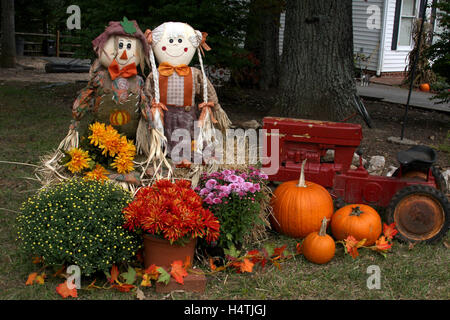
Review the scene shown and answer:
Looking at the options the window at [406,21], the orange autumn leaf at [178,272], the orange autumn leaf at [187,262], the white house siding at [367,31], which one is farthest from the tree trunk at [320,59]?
the window at [406,21]

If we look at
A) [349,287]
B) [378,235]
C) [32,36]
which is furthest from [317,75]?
[32,36]

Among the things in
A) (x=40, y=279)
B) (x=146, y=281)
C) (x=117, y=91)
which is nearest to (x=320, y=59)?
(x=117, y=91)

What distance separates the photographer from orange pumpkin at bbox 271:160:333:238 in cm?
380

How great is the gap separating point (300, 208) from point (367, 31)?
1349 cm

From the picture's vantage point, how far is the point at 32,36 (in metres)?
23.0

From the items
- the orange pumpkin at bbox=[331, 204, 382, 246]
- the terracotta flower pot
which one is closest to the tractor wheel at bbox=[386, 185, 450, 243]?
the orange pumpkin at bbox=[331, 204, 382, 246]

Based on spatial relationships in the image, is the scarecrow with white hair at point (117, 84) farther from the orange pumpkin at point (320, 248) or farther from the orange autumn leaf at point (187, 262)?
the orange pumpkin at point (320, 248)

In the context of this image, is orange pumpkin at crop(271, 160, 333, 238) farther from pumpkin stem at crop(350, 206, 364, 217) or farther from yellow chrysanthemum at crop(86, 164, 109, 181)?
yellow chrysanthemum at crop(86, 164, 109, 181)

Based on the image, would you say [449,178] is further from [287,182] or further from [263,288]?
[263,288]

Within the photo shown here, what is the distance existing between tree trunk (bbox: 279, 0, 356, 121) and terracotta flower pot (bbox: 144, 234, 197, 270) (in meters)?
3.97

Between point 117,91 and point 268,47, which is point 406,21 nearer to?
point 268,47

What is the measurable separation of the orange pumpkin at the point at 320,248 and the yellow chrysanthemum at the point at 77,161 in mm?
1725

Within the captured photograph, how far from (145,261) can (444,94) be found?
6005 mm

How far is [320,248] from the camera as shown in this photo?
3.43m
